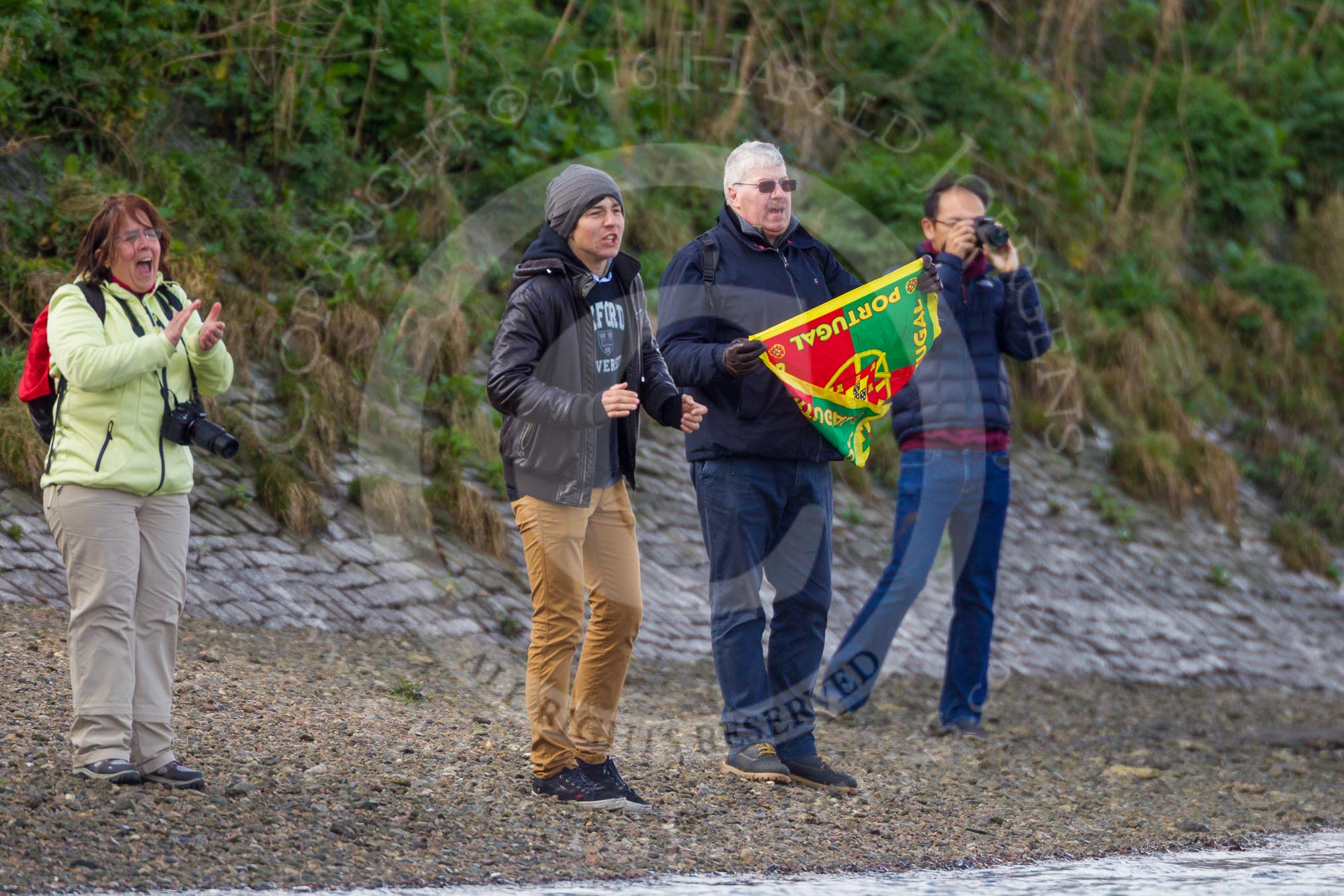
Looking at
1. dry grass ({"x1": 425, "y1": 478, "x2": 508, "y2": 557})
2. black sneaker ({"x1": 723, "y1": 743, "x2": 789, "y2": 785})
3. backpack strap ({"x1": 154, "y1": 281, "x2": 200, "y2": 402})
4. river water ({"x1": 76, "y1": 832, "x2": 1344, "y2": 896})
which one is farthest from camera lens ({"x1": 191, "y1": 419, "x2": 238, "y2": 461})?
dry grass ({"x1": 425, "y1": 478, "x2": 508, "y2": 557})

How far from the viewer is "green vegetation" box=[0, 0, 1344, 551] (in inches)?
359

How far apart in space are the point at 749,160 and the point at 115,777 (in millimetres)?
3003

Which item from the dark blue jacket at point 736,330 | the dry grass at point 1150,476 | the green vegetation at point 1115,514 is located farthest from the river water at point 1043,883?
the dry grass at point 1150,476

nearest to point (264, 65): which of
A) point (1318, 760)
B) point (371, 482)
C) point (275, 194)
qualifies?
point (275, 194)

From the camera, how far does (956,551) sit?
6.97m

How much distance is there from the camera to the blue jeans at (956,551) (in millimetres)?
6824

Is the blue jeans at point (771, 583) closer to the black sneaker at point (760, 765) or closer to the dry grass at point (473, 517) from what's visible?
the black sneaker at point (760, 765)

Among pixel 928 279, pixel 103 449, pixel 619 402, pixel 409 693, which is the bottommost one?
pixel 409 693

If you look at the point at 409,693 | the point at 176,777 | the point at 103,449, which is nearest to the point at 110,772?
the point at 176,777

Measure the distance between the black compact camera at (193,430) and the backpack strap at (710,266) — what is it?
1781mm

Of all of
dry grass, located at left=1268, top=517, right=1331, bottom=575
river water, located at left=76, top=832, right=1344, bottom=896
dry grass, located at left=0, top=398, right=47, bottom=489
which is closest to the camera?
river water, located at left=76, top=832, right=1344, bottom=896

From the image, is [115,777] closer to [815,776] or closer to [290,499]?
[815,776]

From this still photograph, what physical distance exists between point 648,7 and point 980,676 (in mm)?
7952

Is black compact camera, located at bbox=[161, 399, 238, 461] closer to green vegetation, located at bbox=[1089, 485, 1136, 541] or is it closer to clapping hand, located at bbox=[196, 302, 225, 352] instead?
clapping hand, located at bbox=[196, 302, 225, 352]
